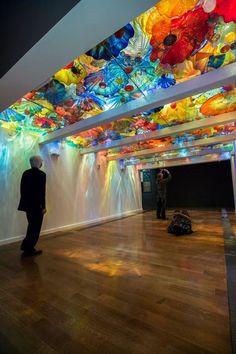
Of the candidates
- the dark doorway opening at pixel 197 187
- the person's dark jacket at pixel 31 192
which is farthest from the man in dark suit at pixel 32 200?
the dark doorway opening at pixel 197 187

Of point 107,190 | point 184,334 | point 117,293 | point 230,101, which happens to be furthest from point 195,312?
point 107,190

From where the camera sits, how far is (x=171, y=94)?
244cm

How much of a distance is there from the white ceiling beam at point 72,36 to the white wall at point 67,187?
259cm

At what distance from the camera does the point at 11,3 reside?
1.39 meters

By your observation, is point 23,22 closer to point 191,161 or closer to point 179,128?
point 179,128

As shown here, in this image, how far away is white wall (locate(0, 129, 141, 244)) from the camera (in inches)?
154

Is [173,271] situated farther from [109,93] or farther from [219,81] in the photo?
[109,93]

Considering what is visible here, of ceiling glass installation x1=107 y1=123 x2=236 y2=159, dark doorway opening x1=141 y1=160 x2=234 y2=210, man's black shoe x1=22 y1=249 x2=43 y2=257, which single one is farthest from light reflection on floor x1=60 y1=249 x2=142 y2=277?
dark doorway opening x1=141 y1=160 x2=234 y2=210

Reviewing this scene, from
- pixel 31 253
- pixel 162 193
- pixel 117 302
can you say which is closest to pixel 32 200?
pixel 31 253

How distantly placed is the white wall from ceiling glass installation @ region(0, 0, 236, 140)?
801 millimetres

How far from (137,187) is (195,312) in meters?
7.25

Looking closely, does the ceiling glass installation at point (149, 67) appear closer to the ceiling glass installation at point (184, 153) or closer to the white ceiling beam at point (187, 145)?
the white ceiling beam at point (187, 145)

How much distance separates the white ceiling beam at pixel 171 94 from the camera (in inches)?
85.2

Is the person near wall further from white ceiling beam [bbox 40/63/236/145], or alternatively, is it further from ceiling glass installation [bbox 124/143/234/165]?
white ceiling beam [bbox 40/63/236/145]
